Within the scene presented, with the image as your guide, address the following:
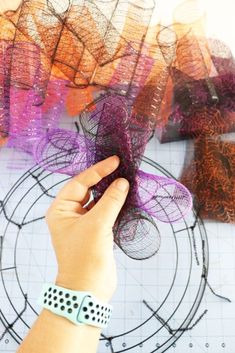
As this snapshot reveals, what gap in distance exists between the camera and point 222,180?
0.80m

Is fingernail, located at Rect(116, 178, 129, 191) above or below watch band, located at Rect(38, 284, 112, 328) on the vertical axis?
above

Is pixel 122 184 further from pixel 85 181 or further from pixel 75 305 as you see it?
pixel 75 305

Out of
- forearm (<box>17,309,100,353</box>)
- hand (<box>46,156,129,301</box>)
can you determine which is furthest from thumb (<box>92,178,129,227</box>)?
forearm (<box>17,309,100,353</box>)

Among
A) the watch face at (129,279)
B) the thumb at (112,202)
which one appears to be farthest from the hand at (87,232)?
the watch face at (129,279)

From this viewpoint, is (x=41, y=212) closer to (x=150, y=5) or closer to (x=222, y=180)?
(x=222, y=180)

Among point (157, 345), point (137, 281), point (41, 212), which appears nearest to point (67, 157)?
point (41, 212)

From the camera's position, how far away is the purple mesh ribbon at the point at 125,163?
0.66m

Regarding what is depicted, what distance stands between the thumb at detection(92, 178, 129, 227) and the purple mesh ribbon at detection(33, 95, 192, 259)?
31 millimetres

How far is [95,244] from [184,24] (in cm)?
51

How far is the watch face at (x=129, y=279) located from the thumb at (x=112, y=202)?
16cm

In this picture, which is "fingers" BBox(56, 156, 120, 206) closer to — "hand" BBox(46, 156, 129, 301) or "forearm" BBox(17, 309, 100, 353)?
"hand" BBox(46, 156, 129, 301)

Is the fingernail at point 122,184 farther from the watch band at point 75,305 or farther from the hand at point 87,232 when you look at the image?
the watch band at point 75,305

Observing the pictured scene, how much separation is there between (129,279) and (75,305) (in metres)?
0.24

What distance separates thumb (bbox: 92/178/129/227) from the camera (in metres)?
0.60
